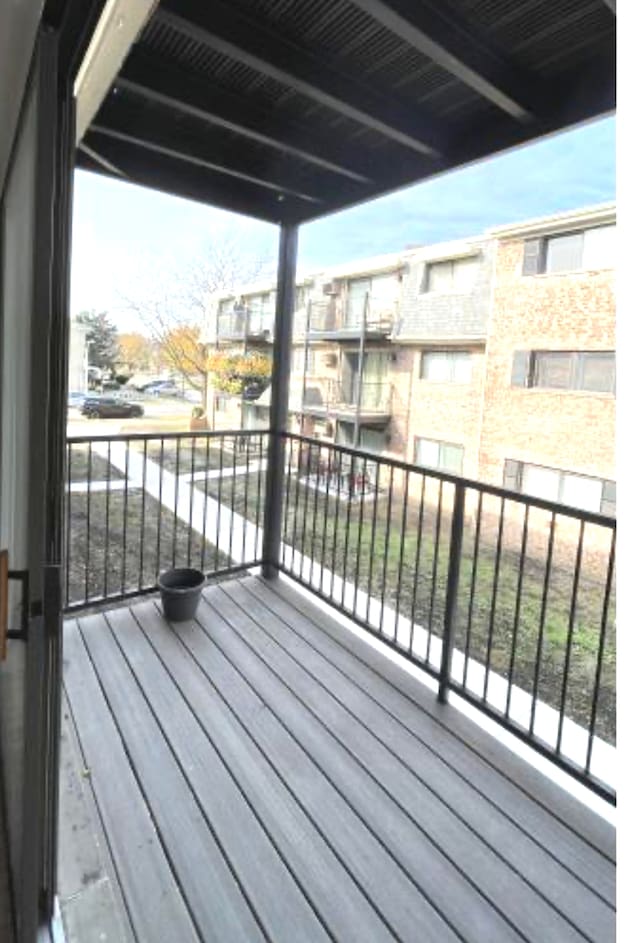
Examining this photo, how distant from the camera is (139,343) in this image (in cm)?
820

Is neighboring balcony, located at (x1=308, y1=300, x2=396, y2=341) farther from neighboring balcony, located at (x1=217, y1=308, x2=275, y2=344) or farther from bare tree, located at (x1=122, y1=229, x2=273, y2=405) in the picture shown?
bare tree, located at (x1=122, y1=229, x2=273, y2=405)

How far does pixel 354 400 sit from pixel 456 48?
9.82 meters

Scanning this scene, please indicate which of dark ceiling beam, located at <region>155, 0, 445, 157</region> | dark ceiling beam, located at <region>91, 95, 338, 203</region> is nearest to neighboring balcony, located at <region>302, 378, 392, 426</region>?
dark ceiling beam, located at <region>91, 95, 338, 203</region>

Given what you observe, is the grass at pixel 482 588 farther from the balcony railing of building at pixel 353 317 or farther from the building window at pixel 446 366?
the balcony railing of building at pixel 353 317

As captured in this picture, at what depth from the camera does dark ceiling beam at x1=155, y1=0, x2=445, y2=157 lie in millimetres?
1629

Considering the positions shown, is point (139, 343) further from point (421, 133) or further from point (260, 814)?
point (260, 814)

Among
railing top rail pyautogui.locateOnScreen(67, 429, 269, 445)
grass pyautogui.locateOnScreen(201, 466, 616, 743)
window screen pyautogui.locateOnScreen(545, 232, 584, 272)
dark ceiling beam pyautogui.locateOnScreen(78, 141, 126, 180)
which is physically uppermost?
window screen pyautogui.locateOnScreen(545, 232, 584, 272)

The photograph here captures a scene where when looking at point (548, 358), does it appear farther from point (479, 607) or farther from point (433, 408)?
point (479, 607)

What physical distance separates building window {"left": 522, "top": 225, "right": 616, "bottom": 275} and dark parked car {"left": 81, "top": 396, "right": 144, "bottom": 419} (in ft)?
20.4

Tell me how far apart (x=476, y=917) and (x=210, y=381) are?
8.02 meters

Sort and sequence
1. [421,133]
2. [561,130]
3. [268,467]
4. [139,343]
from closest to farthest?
1. [561,130]
2. [421,133]
3. [268,467]
4. [139,343]

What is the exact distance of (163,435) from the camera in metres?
2.98

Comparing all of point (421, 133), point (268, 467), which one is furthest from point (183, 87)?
point (268, 467)

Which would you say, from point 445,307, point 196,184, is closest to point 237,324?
point 445,307
